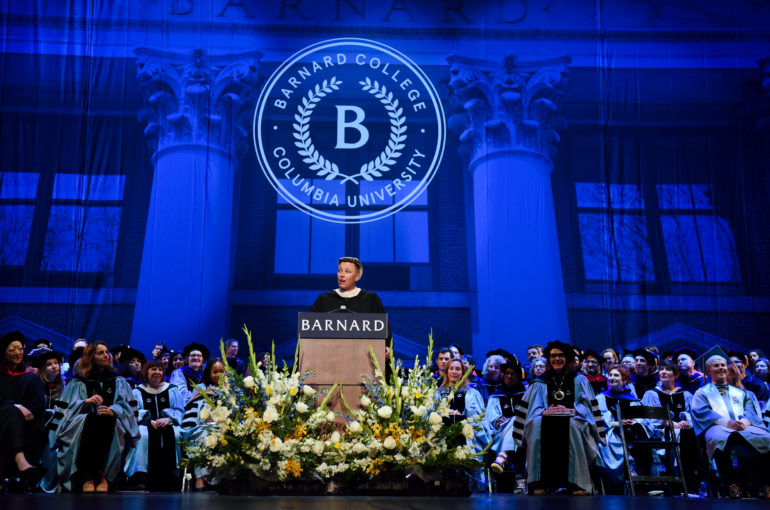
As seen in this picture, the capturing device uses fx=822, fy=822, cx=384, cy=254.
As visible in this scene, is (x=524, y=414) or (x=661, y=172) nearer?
(x=524, y=414)

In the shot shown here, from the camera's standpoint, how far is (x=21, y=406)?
20.6 feet

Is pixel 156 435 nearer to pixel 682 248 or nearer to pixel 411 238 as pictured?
pixel 411 238

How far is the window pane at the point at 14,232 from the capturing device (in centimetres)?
1085

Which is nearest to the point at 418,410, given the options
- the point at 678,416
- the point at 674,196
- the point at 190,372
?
the point at 678,416

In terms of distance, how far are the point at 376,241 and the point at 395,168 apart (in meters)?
1.05

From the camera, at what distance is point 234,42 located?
37.8 ft

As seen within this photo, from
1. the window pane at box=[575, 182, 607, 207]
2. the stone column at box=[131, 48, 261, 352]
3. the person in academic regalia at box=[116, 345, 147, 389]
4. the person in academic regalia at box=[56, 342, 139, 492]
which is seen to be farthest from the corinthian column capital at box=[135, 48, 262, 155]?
the person in academic regalia at box=[56, 342, 139, 492]

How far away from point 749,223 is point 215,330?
24.5 feet

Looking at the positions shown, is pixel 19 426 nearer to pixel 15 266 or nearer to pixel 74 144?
pixel 15 266

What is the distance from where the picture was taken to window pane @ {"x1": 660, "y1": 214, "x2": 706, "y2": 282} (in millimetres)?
11297

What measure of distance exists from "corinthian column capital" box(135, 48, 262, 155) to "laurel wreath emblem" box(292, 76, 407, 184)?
74 centimetres

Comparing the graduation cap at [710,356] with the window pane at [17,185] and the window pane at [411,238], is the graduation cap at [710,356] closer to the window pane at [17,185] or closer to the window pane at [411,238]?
the window pane at [411,238]

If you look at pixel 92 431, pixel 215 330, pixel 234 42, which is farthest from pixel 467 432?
pixel 234 42

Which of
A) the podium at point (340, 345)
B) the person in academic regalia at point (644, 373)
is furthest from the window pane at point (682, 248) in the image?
the podium at point (340, 345)
